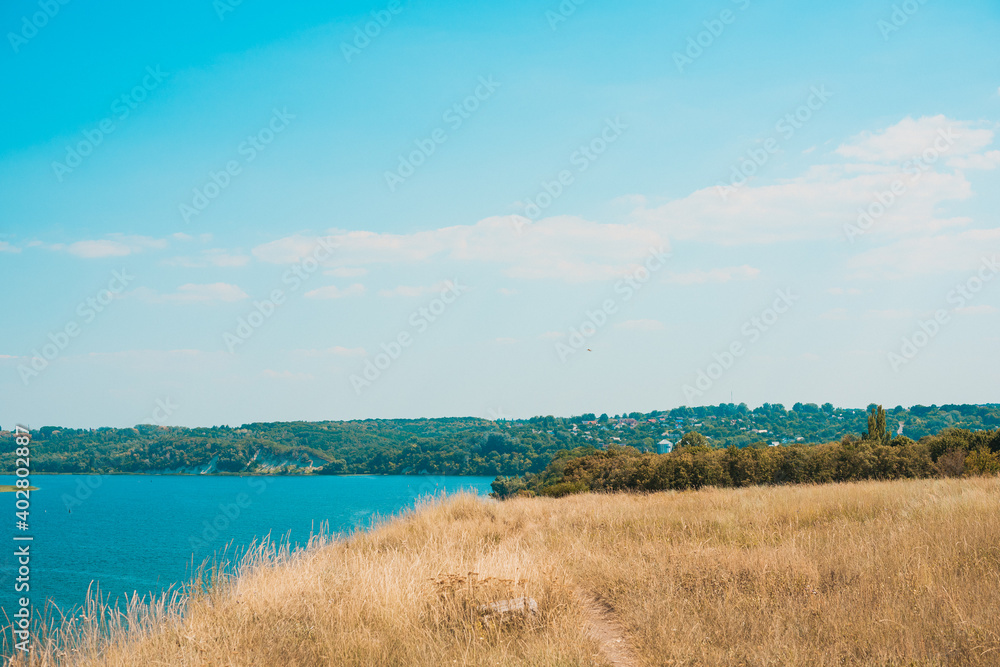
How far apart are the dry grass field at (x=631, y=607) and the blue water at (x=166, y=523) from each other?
13.6ft

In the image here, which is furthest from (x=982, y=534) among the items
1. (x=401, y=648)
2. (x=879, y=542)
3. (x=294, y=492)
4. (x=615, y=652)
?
(x=294, y=492)

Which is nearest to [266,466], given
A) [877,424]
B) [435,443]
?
[435,443]

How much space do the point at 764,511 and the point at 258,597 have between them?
366 inches

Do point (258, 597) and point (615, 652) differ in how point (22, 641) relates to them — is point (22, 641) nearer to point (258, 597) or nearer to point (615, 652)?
point (258, 597)

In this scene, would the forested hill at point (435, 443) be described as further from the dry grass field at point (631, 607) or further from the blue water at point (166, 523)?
the dry grass field at point (631, 607)

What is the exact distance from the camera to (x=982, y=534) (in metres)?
7.12

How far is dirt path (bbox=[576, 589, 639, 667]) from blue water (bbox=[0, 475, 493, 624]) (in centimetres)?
554

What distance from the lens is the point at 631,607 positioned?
5.99 metres

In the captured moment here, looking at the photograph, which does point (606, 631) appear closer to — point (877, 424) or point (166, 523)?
point (877, 424)

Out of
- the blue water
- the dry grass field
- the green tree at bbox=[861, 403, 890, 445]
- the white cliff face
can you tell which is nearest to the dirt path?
the dry grass field

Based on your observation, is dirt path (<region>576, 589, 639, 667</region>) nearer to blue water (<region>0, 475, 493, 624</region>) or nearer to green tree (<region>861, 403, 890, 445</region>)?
blue water (<region>0, 475, 493, 624</region>)

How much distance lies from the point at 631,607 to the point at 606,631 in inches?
16.7

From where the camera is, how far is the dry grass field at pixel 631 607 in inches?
183

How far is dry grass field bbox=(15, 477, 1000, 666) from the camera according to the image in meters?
4.64
